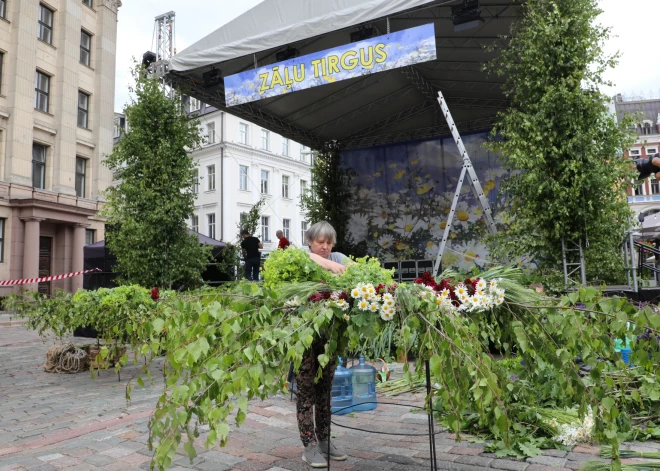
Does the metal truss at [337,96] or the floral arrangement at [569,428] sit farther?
the metal truss at [337,96]

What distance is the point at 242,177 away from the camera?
34812 mm

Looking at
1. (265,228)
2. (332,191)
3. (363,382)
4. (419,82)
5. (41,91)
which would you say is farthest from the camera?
(265,228)

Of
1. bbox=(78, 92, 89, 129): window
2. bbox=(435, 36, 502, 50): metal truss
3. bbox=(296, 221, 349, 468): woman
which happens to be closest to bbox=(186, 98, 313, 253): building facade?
bbox=(78, 92, 89, 129): window

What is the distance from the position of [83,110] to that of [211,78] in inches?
626

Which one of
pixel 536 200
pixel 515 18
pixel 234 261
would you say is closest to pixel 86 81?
pixel 234 261

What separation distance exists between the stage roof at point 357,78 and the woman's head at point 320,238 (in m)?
5.79

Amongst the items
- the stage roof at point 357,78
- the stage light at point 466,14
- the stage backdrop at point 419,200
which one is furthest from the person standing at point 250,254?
the stage light at point 466,14

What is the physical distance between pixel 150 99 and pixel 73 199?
14.5 metres

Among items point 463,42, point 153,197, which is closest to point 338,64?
point 463,42

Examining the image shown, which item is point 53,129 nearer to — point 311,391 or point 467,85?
point 467,85

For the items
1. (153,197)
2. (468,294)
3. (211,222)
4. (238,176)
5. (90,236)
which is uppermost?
(238,176)

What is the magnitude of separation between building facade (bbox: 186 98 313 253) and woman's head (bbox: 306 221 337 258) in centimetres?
2882

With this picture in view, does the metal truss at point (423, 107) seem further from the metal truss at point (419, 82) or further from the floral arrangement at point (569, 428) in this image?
the floral arrangement at point (569, 428)

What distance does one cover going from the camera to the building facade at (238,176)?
33.6m
